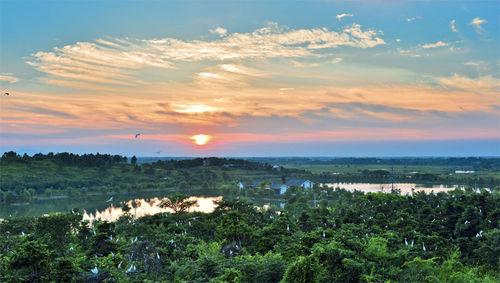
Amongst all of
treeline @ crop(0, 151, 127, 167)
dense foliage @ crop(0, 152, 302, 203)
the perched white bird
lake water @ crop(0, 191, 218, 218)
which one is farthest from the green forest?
treeline @ crop(0, 151, 127, 167)

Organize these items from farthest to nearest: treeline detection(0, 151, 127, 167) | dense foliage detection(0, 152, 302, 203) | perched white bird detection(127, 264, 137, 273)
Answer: treeline detection(0, 151, 127, 167)
dense foliage detection(0, 152, 302, 203)
perched white bird detection(127, 264, 137, 273)

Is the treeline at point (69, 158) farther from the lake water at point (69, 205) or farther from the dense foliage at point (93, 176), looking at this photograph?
Result: the lake water at point (69, 205)

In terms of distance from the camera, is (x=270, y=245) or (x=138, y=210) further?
(x=138, y=210)

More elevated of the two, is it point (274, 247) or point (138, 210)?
point (274, 247)

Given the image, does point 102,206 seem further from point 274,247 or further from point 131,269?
point 131,269

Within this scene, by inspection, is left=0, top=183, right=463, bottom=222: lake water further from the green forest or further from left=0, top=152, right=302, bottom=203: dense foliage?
the green forest

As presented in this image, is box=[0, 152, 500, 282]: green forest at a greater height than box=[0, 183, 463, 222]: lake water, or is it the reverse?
box=[0, 152, 500, 282]: green forest

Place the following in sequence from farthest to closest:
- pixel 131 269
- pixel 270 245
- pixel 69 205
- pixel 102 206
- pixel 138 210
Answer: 1. pixel 69 205
2. pixel 102 206
3. pixel 138 210
4. pixel 270 245
5. pixel 131 269

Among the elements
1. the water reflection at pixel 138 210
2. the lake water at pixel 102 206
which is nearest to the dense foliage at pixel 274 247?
the water reflection at pixel 138 210

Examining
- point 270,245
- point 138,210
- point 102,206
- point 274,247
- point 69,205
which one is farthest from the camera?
point 69,205

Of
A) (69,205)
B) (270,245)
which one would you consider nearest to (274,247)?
(270,245)
